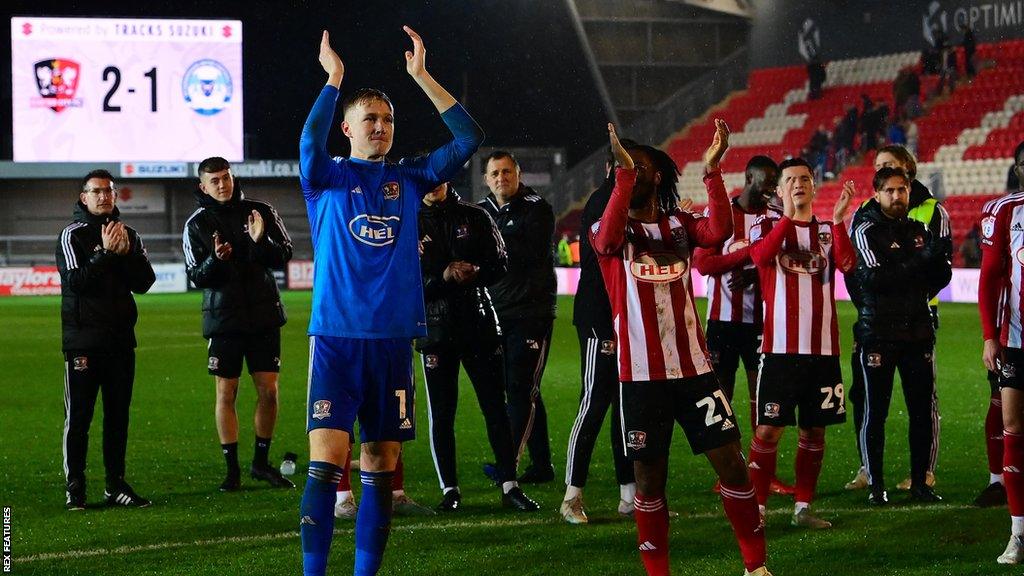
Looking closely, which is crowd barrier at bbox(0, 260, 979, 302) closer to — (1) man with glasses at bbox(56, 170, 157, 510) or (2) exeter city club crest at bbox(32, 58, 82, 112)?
(2) exeter city club crest at bbox(32, 58, 82, 112)

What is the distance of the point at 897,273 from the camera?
270 inches

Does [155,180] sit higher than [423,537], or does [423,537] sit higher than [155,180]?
[155,180]

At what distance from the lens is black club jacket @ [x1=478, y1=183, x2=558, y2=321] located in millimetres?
7703

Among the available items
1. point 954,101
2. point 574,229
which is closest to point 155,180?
point 574,229

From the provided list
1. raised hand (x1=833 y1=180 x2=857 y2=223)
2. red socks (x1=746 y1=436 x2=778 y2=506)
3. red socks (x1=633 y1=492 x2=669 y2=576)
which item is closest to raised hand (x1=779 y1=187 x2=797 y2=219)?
raised hand (x1=833 y1=180 x2=857 y2=223)

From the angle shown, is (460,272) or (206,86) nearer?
(460,272)

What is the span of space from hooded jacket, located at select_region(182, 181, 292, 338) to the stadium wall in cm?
2738

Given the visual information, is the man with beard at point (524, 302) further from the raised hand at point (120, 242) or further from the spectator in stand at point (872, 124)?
the spectator in stand at point (872, 124)

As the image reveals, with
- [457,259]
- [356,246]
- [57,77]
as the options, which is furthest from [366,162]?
[57,77]

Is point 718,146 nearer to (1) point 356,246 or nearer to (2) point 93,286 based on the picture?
(1) point 356,246

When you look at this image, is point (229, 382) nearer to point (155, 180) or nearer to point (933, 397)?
point (933, 397)

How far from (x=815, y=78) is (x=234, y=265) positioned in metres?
29.9

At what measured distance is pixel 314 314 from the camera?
16.5 ft

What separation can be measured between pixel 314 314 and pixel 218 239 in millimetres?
2482
